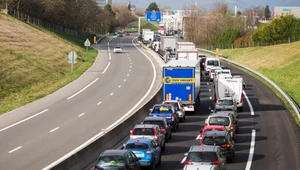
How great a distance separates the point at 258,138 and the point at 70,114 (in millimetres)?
14128

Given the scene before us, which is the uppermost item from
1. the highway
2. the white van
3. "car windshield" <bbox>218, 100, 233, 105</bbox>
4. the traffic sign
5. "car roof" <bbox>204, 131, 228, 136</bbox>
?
the traffic sign

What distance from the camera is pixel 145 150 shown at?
25047 mm

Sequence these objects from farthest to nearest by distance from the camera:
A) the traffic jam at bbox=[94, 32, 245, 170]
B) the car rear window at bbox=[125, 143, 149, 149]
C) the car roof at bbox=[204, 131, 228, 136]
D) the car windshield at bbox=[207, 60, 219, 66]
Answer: the car windshield at bbox=[207, 60, 219, 66], the car roof at bbox=[204, 131, 228, 136], the car rear window at bbox=[125, 143, 149, 149], the traffic jam at bbox=[94, 32, 245, 170]

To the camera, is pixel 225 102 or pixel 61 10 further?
pixel 61 10

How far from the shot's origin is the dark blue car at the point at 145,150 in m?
24.8

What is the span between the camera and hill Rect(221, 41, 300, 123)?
222 ft

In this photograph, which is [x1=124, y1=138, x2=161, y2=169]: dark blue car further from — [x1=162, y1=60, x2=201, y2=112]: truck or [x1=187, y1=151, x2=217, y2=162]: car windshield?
[x1=162, y1=60, x2=201, y2=112]: truck

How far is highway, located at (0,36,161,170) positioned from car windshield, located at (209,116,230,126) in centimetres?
643

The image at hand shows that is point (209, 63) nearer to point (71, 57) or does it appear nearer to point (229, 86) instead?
point (71, 57)

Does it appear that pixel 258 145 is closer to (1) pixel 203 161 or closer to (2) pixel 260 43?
(1) pixel 203 161

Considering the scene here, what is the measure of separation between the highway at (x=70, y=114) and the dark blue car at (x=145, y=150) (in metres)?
3.97

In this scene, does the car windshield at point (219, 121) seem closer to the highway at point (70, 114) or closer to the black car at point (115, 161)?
the highway at point (70, 114)

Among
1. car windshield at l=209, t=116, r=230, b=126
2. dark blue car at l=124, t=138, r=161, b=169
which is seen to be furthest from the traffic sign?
dark blue car at l=124, t=138, r=161, b=169

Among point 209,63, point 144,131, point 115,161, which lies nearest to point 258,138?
point 144,131
